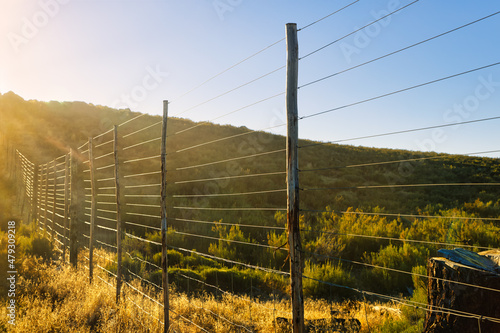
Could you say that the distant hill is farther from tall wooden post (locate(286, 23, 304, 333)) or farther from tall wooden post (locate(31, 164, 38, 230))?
tall wooden post (locate(286, 23, 304, 333))

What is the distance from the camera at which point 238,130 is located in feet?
140

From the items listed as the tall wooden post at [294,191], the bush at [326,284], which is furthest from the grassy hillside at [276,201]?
the tall wooden post at [294,191]

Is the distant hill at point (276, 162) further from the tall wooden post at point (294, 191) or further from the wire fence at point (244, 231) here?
the tall wooden post at point (294, 191)

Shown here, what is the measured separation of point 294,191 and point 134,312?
14.5 ft

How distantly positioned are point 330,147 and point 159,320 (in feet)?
113

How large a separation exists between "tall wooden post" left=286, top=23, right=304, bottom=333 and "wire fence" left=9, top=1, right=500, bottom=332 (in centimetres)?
4

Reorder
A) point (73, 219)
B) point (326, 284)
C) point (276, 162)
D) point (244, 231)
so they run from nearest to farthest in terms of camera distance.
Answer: point (326, 284)
point (73, 219)
point (244, 231)
point (276, 162)

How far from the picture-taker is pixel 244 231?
13109 mm

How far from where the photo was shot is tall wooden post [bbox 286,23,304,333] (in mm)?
3086

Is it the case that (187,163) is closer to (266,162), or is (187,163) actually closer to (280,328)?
(266,162)

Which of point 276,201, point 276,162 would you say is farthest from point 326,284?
point 276,162

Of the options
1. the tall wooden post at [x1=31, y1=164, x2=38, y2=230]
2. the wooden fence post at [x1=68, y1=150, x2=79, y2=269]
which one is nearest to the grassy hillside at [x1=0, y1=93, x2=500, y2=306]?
the wooden fence post at [x1=68, y1=150, x2=79, y2=269]

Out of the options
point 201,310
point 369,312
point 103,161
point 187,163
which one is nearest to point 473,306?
point 369,312

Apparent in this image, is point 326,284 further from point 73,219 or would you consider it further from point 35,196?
point 35,196
